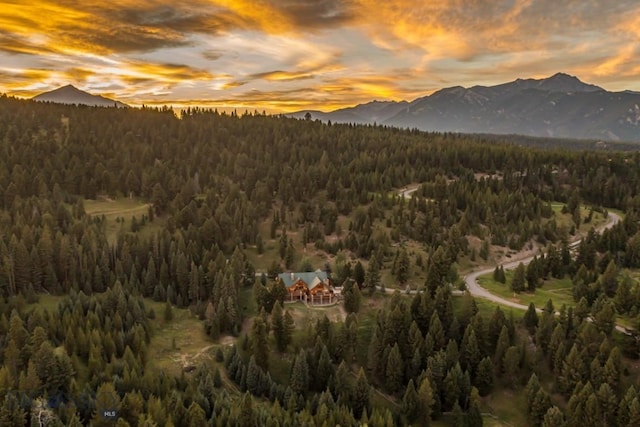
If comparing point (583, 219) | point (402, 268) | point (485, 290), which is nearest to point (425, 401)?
point (402, 268)

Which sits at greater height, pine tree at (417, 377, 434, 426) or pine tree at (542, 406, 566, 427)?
pine tree at (542, 406, 566, 427)

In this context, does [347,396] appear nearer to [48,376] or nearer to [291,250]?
[48,376]

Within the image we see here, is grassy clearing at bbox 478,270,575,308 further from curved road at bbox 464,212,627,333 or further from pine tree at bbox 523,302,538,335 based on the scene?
pine tree at bbox 523,302,538,335

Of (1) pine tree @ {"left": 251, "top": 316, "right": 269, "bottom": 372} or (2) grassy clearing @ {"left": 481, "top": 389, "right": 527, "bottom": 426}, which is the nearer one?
(2) grassy clearing @ {"left": 481, "top": 389, "right": 527, "bottom": 426}

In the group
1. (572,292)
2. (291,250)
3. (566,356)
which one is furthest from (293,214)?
(566,356)

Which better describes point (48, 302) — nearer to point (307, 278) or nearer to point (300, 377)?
point (307, 278)

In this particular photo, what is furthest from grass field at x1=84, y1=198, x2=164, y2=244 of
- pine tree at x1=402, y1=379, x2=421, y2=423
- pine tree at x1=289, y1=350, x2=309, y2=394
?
pine tree at x1=402, y1=379, x2=421, y2=423
